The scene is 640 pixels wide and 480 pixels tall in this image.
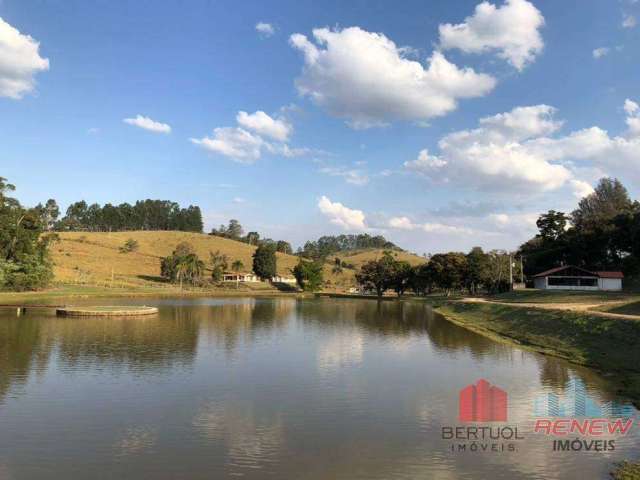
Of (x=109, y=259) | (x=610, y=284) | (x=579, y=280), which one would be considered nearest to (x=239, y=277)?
(x=109, y=259)

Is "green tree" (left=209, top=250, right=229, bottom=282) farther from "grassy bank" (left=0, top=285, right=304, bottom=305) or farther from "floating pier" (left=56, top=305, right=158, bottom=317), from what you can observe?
"floating pier" (left=56, top=305, right=158, bottom=317)

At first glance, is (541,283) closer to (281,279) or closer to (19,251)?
(281,279)

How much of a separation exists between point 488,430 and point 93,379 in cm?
1932

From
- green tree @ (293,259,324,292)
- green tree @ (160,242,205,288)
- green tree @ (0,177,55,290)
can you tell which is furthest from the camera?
green tree @ (293,259,324,292)

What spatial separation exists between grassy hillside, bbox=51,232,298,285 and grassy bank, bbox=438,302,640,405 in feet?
320

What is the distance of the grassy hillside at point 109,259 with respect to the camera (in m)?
128

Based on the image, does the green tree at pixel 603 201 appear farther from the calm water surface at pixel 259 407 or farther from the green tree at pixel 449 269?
the calm water surface at pixel 259 407

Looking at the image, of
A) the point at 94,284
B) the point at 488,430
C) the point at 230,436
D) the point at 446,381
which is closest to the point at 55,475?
the point at 230,436

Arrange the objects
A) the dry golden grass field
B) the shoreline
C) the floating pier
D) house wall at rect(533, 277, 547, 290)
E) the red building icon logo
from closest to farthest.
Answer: the red building icon logo
the floating pier
the shoreline
house wall at rect(533, 277, 547, 290)
the dry golden grass field

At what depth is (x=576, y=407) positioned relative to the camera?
21500 millimetres

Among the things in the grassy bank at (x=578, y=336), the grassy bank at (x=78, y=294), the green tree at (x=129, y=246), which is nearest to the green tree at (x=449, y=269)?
the grassy bank at (x=78, y=294)

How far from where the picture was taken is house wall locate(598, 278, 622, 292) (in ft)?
297

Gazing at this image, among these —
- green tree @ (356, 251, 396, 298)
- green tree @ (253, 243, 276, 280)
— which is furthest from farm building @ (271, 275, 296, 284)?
green tree @ (356, 251, 396, 298)

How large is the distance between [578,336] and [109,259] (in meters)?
148
